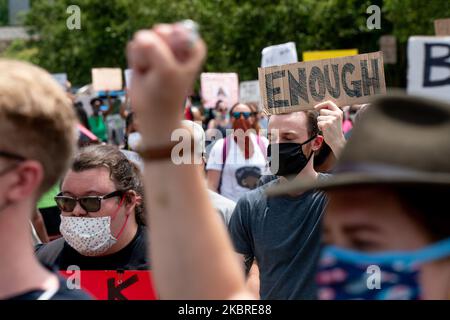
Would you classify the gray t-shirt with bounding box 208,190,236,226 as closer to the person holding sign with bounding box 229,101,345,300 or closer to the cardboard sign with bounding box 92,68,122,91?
the person holding sign with bounding box 229,101,345,300

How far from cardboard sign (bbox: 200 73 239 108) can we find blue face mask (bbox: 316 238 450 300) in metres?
13.1

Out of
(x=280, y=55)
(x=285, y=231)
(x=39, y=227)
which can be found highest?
(x=280, y=55)

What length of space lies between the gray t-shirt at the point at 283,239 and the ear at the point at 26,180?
7.30 ft

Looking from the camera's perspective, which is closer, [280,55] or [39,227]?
[39,227]

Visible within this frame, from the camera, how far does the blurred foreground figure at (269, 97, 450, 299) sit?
180 cm

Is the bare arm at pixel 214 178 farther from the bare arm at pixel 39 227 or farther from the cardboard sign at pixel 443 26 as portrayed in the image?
the cardboard sign at pixel 443 26

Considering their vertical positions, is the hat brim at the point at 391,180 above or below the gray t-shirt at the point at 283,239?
above

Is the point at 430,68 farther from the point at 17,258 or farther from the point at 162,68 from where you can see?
the point at 162,68

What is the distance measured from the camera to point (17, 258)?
2.37m

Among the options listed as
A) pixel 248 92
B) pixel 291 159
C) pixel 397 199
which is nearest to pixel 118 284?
pixel 291 159

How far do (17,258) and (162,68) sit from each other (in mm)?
856

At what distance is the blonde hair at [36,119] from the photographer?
228 cm

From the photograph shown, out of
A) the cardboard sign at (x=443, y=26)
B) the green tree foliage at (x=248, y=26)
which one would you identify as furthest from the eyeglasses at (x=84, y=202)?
the green tree foliage at (x=248, y=26)
